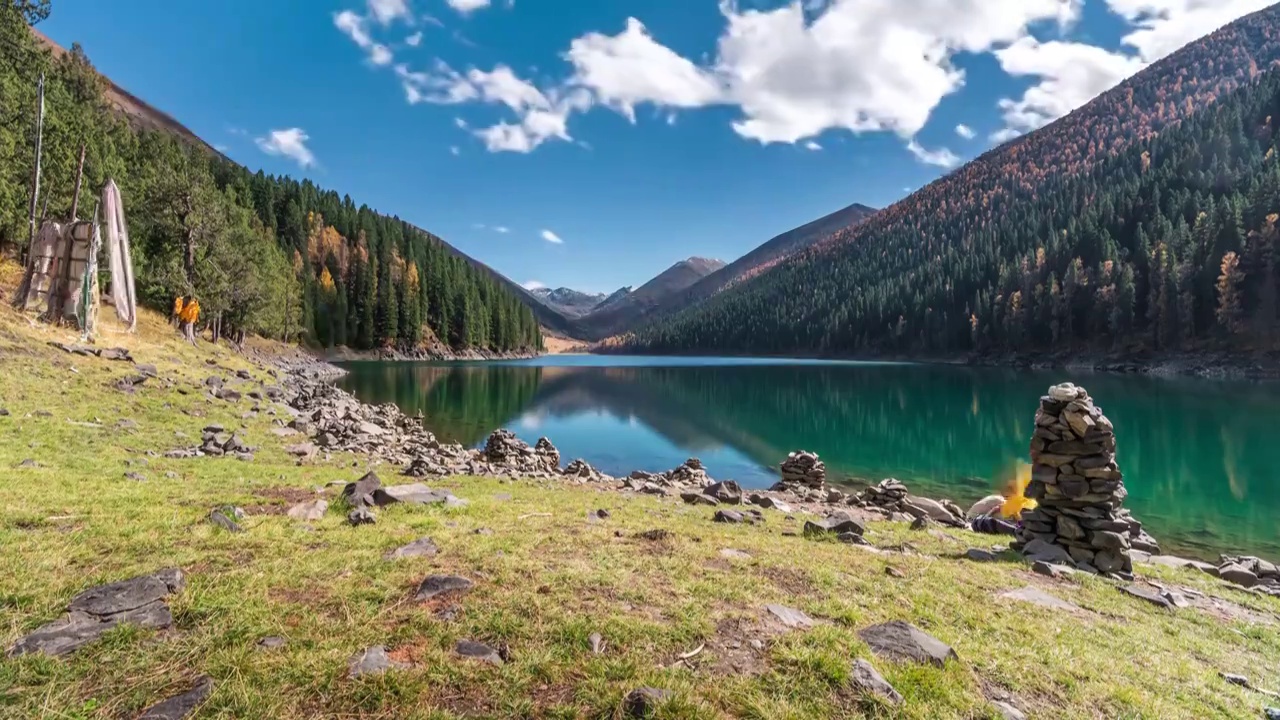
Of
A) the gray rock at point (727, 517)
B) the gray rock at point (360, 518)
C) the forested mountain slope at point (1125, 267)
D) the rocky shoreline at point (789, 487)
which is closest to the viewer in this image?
the gray rock at point (360, 518)

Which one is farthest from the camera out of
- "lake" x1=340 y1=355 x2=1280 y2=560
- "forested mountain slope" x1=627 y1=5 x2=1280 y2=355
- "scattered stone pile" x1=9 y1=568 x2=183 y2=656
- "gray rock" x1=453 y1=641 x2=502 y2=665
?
"forested mountain slope" x1=627 y1=5 x2=1280 y2=355

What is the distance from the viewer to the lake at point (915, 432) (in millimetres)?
22588

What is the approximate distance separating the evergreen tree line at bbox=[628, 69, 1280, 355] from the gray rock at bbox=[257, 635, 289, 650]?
111393 millimetres

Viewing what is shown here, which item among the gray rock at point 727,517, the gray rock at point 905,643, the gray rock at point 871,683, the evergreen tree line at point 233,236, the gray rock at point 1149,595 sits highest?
the evergreen tree line at point 233,236

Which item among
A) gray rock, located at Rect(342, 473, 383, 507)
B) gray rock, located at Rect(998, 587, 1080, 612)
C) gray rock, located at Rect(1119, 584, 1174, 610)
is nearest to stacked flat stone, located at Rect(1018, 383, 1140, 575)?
gray rock, located at Rect(1119, 584, 1174, 610)

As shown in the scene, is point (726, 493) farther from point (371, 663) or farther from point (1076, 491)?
point (371, 663)

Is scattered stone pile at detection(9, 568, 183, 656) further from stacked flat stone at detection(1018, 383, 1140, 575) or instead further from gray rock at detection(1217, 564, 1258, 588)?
gray rock at detection(1217, 564, 1258, 588)

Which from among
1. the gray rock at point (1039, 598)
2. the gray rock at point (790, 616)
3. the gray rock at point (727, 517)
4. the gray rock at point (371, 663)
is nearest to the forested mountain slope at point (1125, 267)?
the gray rock at point (1039, 598)

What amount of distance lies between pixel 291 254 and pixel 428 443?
381 feet

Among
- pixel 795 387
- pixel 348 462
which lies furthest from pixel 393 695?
pixel 795 387

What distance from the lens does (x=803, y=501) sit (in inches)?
760

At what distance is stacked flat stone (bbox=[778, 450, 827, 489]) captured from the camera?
2342cm

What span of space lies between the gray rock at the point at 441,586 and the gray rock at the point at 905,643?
4397 mm

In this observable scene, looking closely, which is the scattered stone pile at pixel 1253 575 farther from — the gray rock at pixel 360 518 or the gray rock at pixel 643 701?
the gray rock at pixel 360 518
